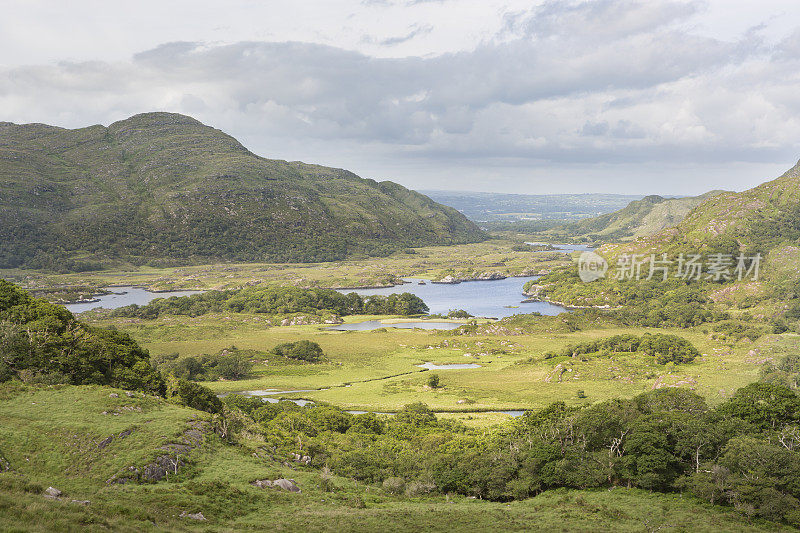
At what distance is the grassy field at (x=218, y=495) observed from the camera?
102 feet

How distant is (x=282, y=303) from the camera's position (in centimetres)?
18012

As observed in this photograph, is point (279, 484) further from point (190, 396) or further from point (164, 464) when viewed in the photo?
point (190, 396)

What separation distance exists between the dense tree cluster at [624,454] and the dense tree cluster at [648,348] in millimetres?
47688

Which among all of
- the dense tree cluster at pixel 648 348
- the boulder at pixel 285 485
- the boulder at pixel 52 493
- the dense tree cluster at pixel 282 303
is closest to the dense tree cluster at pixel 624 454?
the boulder at pixel 285 485

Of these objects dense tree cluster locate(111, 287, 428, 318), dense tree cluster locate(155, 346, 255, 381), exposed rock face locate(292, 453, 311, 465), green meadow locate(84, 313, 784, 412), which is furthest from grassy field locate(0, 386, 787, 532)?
dense tree cluster locate(111, 287, 428, 318)

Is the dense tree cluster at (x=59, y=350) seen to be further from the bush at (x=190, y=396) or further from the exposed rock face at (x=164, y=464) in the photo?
the exposed rock face at (x=164, y=464)

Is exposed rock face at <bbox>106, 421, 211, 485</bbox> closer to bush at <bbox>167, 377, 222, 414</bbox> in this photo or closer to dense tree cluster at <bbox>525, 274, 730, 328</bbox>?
bush at <bbox>167, 377, 222, 414</bbox>

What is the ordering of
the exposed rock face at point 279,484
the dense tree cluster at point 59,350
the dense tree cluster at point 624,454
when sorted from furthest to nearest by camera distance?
the dense tree cluster at point 59,350, the dense tree cluster at point 624,454, the exposed rock face at point 279,484

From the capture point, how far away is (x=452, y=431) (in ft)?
217

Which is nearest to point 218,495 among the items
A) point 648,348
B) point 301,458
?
point 301,458

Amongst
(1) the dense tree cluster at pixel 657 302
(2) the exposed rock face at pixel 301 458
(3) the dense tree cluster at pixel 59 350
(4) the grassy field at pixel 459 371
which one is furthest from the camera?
(1) the dense tree cluster at pixel 657 302

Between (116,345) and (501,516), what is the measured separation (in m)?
47.8

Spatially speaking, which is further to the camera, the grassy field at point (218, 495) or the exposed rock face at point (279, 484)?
the exposed rock face at point (279, 484)

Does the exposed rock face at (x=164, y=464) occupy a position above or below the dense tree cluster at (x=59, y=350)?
below
